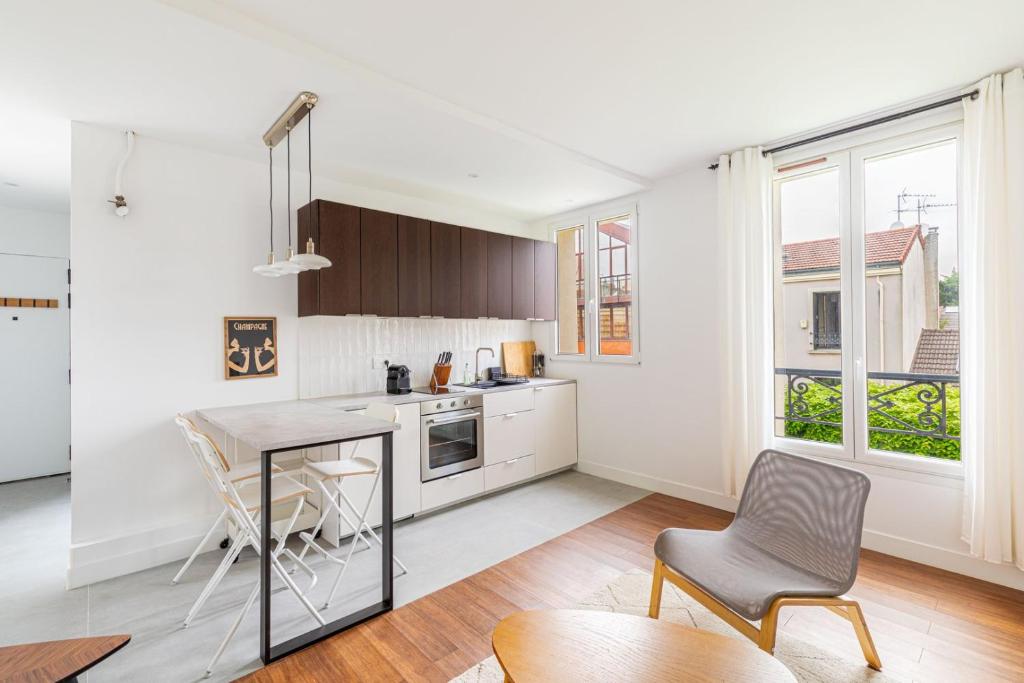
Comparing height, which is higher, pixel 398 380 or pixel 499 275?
pixel 499 275

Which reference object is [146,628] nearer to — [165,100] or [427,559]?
[427,559]

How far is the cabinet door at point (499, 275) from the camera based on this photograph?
174 inches

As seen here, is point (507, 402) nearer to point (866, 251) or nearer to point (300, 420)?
point (300, 420)

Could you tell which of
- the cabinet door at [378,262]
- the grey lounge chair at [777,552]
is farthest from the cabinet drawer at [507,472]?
the grey lounge chair at [777,552]

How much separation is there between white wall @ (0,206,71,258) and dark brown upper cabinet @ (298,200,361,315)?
3.32 m

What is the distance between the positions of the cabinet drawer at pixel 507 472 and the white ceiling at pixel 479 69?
253 cm

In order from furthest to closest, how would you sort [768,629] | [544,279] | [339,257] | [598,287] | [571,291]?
[571,291] < [544,279] < [598,287] < [339,257] < [768,629]

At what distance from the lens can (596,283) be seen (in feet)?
15.6

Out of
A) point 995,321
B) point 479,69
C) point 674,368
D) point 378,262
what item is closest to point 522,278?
point 378,262

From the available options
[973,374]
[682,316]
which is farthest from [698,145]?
[973,374]

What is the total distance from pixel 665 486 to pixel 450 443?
1.92 metres

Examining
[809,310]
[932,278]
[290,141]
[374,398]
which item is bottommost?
[374,398]

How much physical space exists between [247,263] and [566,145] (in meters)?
2.45

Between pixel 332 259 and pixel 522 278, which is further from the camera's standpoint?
pixel 522 278
